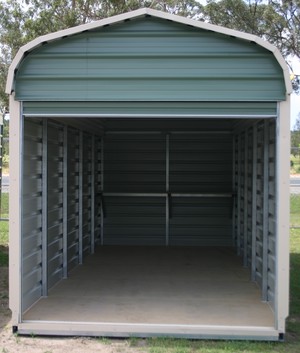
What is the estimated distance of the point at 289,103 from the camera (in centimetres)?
521

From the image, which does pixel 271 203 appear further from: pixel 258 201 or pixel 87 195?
pixel 87 195

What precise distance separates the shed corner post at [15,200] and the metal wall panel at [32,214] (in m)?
0.31

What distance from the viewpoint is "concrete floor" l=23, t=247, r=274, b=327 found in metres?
5.78

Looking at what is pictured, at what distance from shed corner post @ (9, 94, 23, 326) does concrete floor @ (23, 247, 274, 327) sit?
18.2 inches

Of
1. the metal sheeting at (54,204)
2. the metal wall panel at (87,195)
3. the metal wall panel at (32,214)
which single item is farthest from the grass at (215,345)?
the metal wall panel at (87,195)

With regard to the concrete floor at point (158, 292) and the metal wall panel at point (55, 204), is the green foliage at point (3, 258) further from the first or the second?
the metal wall panel at point (55, 204)

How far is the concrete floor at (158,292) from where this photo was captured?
227 inches

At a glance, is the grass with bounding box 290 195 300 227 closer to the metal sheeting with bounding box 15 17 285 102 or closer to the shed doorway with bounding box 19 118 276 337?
the shed doorway with bounding box 19 118 276 337

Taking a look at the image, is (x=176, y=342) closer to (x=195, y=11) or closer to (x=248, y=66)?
(x=248, y=66)

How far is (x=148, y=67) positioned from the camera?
532 centimetres

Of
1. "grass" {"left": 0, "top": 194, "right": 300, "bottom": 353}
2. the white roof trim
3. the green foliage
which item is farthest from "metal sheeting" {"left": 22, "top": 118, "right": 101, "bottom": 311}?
"grass" {"left": 0, "top": 194, "right": 300, "bottom": 353}

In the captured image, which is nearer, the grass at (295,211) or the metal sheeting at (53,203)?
the metal sheeting at (53,203)

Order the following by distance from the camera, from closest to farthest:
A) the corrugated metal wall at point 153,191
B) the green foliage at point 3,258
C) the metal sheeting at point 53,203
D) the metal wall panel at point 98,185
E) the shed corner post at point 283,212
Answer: the shed corner post at point 283,212 → the metal sheeting at point 53,203 → the corrugated metal wall at point 153,191 → the green foliage at point 3,258 → the metal wall panel at point 98,185

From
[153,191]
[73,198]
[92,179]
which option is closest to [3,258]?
[92,179]
